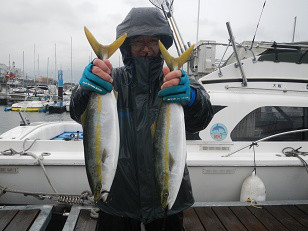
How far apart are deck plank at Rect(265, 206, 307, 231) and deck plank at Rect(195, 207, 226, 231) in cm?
87

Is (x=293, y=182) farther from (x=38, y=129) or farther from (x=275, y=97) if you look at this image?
(x=38, y=129)

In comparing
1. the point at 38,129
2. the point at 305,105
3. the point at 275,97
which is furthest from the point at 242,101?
the point at 38,129

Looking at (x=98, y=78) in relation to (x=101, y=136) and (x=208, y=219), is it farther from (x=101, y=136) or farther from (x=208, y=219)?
(x=208, y=219)

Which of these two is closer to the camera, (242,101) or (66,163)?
(66,163)

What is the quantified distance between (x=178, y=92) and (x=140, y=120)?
1.50 ft

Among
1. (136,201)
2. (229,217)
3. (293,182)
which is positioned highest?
(136,201)

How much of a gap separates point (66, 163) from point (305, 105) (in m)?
4.30

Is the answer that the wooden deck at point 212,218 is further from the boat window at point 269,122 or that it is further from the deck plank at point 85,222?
the boat window at point 269,122

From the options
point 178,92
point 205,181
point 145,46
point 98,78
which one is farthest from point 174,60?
point 205,181

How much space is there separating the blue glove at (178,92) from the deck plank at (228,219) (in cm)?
237

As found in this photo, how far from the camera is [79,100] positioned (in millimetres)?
1866

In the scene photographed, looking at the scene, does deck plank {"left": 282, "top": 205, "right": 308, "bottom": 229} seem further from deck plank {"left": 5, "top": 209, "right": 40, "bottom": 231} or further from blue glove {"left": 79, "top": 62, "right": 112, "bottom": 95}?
deck plank {"left": 5, "top": 209, "right": 40, "bottom": 231}

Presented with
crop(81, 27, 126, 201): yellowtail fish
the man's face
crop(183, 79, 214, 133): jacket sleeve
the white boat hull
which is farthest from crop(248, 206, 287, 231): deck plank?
the man's face

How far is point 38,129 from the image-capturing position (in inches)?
206
